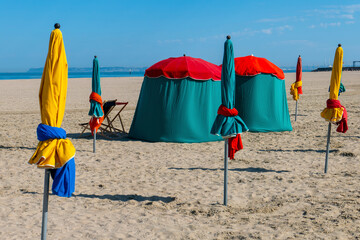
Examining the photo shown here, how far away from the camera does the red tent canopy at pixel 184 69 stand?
10.1 metres

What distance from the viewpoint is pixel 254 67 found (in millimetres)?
11617

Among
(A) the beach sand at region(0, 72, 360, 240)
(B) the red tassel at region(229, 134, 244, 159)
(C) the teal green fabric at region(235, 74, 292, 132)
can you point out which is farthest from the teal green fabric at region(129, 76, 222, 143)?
(B) the red tassel at region(229, 134, 244, 159)

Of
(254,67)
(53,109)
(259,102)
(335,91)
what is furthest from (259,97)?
(53,109)

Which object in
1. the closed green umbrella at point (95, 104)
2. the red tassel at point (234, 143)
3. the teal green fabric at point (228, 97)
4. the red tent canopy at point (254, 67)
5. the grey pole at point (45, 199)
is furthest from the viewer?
the red tent canopy at point (254, 67)

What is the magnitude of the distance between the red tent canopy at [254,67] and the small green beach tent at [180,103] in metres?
1.56

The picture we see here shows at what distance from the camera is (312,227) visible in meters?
4.67

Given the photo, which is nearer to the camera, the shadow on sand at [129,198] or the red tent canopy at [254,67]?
the shadow on sand at [129,198]

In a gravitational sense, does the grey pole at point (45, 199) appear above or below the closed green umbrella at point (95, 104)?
below

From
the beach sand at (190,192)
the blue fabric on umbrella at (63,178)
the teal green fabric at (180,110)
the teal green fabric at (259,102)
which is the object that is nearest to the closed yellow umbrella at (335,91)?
the beach sand at (190,192)

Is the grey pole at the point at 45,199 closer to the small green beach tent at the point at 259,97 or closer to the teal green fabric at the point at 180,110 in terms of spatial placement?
the teal green fabric at the point at 180,110

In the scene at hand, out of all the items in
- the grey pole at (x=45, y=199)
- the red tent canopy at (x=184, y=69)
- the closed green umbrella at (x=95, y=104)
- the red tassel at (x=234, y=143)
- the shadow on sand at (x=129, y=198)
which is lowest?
the shadow on sand at (x=129, y=198)

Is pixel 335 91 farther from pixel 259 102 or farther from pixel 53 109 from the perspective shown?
pixel 53 109

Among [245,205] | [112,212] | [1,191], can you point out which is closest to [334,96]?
[245,205]

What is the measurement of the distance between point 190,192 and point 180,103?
167 inches
